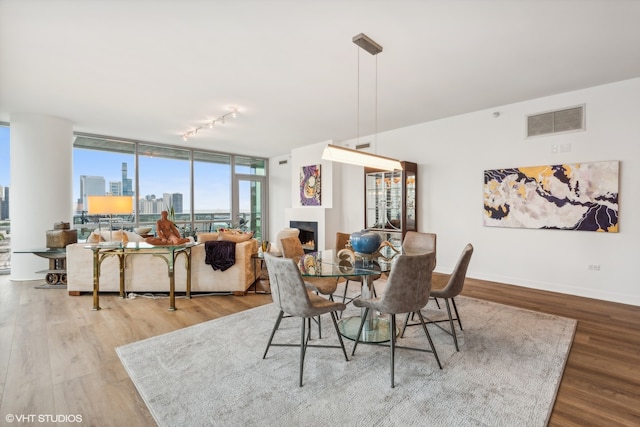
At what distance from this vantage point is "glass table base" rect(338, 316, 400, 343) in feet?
9.11

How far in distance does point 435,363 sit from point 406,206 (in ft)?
11.7

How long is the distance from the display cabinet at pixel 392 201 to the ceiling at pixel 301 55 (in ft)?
3.71

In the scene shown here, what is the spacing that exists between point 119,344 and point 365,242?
241 cm

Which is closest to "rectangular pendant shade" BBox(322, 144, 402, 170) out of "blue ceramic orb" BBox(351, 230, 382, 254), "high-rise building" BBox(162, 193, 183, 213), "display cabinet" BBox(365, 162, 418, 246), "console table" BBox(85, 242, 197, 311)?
"blue ceramic orb" BBox(351, 230, 382, 254)

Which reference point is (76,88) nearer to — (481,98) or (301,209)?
(301,209)

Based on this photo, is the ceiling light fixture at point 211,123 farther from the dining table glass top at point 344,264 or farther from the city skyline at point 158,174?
the dining table glass top at point 344,264

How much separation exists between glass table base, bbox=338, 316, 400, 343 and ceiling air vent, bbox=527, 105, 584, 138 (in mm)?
3580

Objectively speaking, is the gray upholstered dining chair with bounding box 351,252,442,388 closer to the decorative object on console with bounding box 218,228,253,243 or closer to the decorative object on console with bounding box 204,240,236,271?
the decorative object on console with bounding box 204,240,236,271

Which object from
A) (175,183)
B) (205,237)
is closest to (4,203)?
(175,183)

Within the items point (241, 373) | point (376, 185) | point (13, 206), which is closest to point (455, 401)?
point (241, 373)

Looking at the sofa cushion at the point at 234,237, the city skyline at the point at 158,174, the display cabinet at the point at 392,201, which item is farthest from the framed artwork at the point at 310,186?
the sofa cushion at the point at 234,237

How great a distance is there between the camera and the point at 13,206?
4949 millimetres

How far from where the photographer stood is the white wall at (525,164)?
3.78 meters

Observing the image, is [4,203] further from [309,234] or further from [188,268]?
[309,234]
